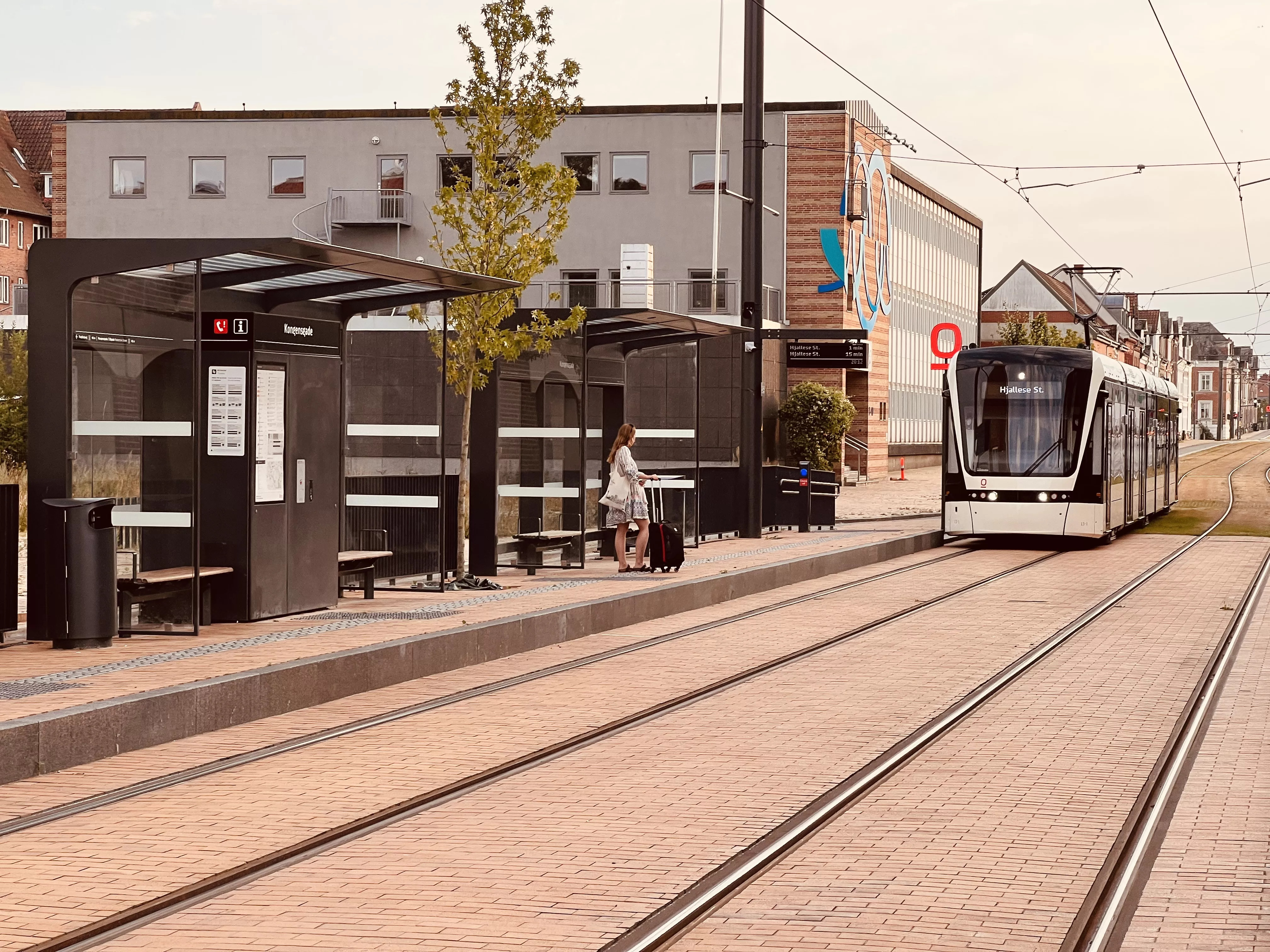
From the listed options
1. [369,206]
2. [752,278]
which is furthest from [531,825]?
[369,206]

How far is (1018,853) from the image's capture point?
698 centimetres

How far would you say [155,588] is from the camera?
41.4 ft

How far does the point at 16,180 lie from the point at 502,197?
66.4 meters

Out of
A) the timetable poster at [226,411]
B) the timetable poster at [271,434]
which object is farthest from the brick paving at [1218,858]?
the timetable poster at [226,411]

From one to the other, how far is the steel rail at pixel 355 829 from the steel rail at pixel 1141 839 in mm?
2897

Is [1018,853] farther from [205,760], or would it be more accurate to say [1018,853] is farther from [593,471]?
[593,471]

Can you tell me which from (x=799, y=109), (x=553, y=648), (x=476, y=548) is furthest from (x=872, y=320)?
(x=553, y=648)

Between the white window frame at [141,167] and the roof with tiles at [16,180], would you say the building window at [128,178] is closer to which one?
the white window frame at [141,167]

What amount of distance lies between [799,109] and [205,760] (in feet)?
144

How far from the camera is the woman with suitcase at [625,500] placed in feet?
63.7

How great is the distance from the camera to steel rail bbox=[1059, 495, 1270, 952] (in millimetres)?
5836

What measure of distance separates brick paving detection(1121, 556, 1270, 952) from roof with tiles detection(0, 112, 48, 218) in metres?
72.7

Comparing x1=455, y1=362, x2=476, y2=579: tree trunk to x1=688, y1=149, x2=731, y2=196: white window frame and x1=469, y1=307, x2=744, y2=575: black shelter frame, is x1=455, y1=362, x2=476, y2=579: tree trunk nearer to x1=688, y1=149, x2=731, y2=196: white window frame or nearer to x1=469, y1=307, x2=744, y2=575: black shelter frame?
x1=469, y1=307, x2=744, y2=575: black shelter frame

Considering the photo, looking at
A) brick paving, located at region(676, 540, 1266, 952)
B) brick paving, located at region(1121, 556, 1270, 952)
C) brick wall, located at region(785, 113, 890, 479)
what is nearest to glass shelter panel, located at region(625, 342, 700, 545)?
brick paving, located at region(676, 540, 1266, 952)
